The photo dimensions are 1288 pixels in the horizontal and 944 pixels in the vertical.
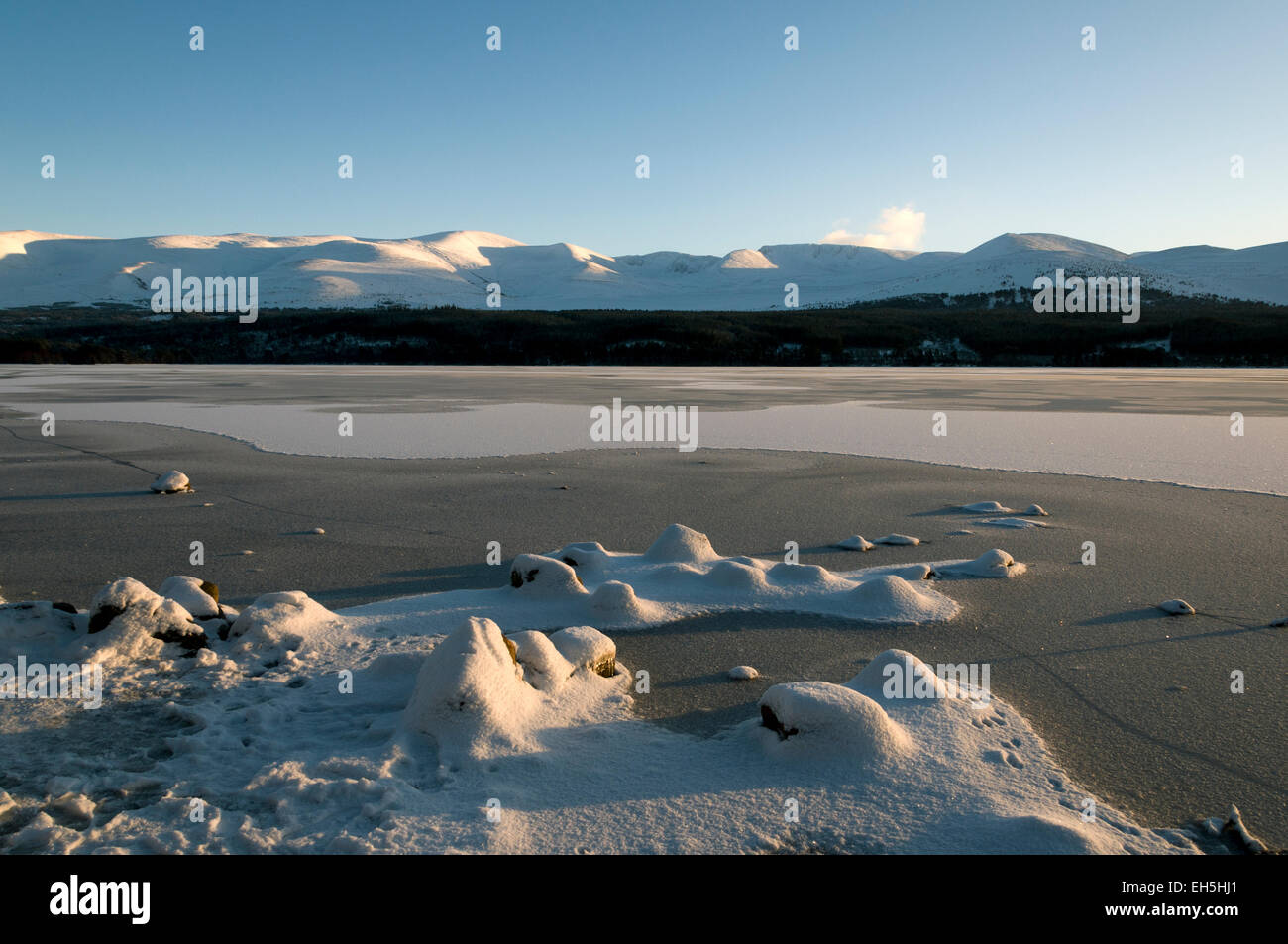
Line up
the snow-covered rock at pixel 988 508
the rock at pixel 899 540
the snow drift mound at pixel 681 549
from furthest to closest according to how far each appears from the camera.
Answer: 1. the snow-covered rock at pixel 988 508
2. the rock at pixel 899 540
3. the snow drift mound at pixel 681 549

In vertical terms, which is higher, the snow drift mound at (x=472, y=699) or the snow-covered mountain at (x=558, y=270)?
the snow-covered mountain at (x=558, y=270)

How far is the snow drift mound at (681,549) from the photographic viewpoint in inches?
199

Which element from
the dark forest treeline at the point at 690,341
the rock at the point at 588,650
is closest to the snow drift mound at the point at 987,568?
the rock at the point at 588,650

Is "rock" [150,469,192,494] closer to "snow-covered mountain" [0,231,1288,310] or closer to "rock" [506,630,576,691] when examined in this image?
"rock" [506,630,576,691]

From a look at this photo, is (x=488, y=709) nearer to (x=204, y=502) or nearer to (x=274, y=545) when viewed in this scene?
(x=274, y=545)

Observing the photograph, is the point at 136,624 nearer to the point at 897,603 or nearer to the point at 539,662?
the point at 539,662

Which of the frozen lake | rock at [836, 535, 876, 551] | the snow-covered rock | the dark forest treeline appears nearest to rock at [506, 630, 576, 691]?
rock at [836, 535, 876, 551]

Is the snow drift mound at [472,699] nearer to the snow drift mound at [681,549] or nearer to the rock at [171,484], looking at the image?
the snow drift mound at [681,549]

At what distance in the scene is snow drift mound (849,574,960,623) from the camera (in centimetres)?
420

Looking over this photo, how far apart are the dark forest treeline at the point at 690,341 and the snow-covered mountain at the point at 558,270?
43.0m

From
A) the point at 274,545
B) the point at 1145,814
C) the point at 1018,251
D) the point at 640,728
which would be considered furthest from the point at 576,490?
the point at 1018,251

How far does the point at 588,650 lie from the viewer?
11.3ft

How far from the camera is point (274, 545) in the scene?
562 centimetres
